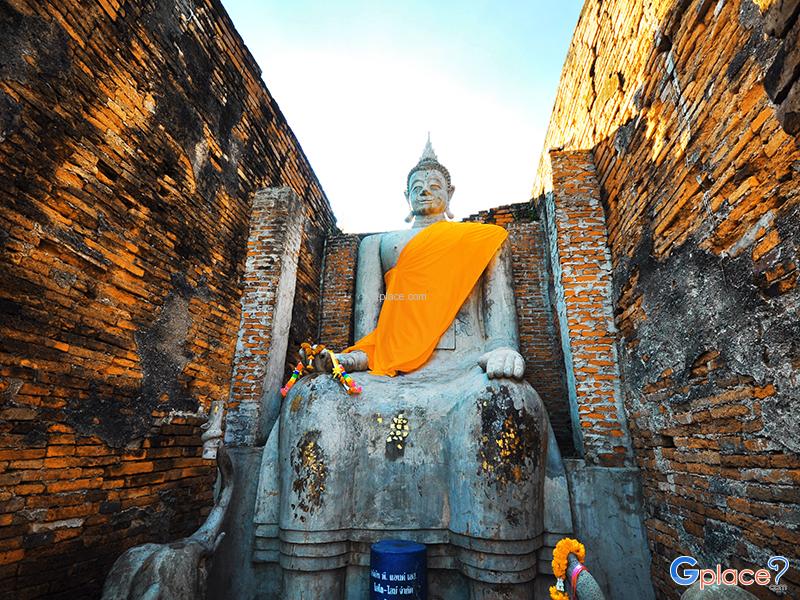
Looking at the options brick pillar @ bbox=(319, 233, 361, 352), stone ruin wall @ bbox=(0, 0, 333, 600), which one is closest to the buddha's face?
brick pillar @ bbox=(319, 233, 361, 352)

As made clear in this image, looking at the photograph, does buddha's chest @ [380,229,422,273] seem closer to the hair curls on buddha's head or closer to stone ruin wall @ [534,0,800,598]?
the hair curls on buddha's head

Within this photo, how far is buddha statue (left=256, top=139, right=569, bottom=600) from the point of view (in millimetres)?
2656

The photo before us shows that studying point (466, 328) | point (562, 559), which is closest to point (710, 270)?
point (562, 559)

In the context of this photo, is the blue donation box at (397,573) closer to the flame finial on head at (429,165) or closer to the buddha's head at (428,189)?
the buddha's head at (428,189)

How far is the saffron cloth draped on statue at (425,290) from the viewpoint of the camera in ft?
12.6

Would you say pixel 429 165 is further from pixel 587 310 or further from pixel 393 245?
pixel 587 310

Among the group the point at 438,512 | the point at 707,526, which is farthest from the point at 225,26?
the point at 707,526

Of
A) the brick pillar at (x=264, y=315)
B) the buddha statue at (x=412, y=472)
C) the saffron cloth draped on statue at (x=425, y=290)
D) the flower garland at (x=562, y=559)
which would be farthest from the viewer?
the brick pillar at (x=264, y=315)

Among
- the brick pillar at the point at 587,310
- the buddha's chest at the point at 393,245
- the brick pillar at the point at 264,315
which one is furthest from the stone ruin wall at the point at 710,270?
the brick pillar at the point at 264,315

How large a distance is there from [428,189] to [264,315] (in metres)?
2.27

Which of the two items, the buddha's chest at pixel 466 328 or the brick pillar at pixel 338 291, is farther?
the brick pillar at pixel 338 291

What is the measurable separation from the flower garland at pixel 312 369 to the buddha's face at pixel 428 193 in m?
2.19

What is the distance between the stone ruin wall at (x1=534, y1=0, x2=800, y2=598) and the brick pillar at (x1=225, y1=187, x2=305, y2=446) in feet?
10.9

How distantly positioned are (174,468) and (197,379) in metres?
0.75
